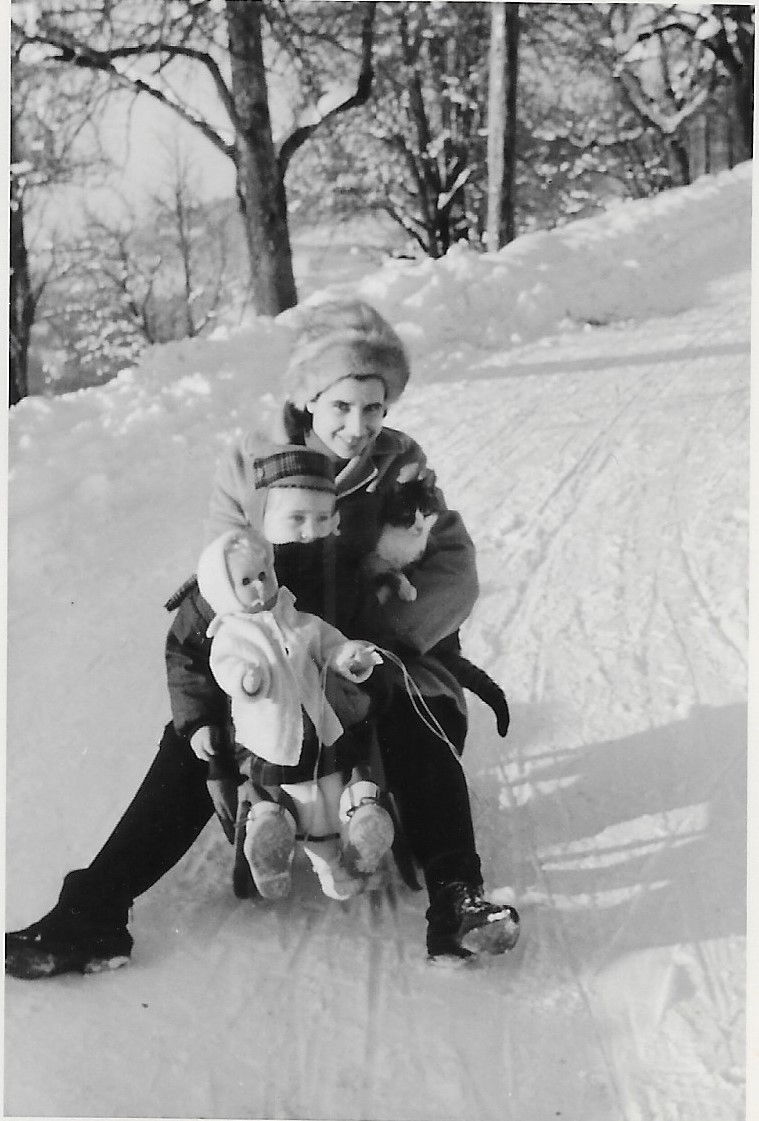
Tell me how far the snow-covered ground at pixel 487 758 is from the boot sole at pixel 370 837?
0.19 meters

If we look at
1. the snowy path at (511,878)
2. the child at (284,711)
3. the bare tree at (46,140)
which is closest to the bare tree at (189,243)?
the bare tree at (46,140)

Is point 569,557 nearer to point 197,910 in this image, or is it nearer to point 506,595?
point 506,595

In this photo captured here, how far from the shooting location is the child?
68.8 inches

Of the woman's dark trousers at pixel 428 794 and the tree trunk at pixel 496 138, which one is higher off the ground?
the tree trunk at pixel 496 138

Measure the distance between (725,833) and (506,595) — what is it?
1.01m

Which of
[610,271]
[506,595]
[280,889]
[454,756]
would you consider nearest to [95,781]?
[280,889]

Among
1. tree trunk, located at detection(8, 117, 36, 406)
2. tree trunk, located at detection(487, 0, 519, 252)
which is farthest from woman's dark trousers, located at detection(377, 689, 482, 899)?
tree trunk, located at detection(487, 0, 519, 252)

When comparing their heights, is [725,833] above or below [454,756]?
below

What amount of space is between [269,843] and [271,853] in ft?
0.06

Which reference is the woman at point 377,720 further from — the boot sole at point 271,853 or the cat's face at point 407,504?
the boot sole at point 271,853

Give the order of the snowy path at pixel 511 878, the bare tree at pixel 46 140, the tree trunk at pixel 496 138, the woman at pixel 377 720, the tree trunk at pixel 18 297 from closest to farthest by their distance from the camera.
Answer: the snowy path at pixel 511 878 → the woman at pixel 377 720 → the tree trunk at pixel 18 297 → the bare tree at pixel 46 140 → the tree trunk at pixel 496 138

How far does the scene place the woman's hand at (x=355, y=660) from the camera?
179 centimetres

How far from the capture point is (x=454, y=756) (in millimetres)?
1961

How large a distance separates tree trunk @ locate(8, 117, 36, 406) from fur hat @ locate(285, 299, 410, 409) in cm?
77
